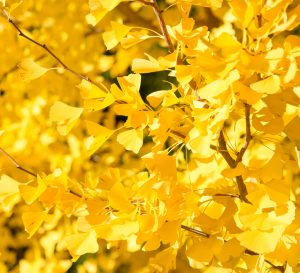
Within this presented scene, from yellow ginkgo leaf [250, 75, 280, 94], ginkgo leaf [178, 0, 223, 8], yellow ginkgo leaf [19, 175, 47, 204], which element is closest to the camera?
yellow ginkgo leaf [250, 75, 280, 94]

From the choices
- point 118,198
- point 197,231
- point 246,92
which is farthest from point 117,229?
point 246,92

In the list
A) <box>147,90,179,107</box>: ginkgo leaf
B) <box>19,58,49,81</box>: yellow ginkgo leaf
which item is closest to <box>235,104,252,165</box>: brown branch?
<box>147,90,179,107</box>: ginkgo leaf

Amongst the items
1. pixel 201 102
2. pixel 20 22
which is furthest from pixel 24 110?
pixel 201 102

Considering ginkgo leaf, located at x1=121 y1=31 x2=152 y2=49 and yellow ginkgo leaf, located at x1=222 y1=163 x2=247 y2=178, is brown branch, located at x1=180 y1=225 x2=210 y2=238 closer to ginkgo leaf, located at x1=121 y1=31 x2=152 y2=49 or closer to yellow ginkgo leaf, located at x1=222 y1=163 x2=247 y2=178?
yellow ginkgo leaf, located at x1=222 y1=163 x2=247 y2=178

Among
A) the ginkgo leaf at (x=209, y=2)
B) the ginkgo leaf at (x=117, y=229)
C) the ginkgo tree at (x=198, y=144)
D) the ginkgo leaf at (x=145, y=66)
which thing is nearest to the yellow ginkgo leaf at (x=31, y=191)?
the ginkgo tree at (x=198, y=144)

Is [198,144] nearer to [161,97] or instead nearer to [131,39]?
[161,97]

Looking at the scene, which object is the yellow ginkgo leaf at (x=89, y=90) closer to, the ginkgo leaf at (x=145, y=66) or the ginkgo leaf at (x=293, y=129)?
the ginkgo leaf at (x=145, y=66)

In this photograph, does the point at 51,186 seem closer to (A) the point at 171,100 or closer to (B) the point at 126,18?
(A) the point at 171,100
